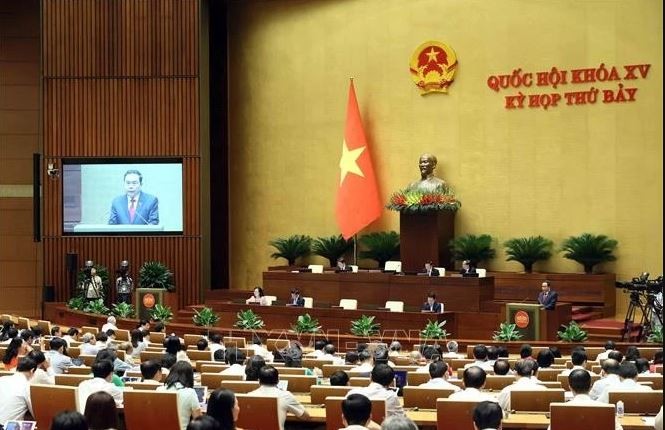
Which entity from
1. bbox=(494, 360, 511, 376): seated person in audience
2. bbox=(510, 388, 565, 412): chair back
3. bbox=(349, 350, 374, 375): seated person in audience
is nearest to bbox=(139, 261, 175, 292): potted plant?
bbox=(349, 350, 374, 375): seated person in audience

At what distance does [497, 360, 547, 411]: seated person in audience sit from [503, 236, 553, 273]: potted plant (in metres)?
10.8

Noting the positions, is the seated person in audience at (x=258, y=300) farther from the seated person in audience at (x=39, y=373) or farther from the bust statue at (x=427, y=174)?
the seated person in audience at (x=39, y=373)

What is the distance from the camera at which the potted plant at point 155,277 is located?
21703 millimetres

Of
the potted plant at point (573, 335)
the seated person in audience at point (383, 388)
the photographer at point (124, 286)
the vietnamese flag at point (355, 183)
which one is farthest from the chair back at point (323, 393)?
the photographer at point (124, 286)

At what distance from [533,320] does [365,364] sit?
654 cm

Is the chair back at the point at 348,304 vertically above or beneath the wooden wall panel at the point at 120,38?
beneath

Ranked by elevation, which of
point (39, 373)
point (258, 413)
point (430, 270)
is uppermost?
point (430, 270)

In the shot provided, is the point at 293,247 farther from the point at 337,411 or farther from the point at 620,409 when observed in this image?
the point at 337,411

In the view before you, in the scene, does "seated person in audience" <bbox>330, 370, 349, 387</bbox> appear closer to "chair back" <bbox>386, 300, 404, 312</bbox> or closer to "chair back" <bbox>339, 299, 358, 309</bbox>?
"chair back" <bbox>386, 300, 404, 312</bbox>

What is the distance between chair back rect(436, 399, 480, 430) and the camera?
6988 millimetres

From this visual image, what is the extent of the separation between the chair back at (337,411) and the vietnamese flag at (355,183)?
14510mm

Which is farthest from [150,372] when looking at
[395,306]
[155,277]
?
[155,277]

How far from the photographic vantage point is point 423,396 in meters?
7.90

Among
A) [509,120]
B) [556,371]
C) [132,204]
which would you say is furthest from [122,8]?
[556,371]
